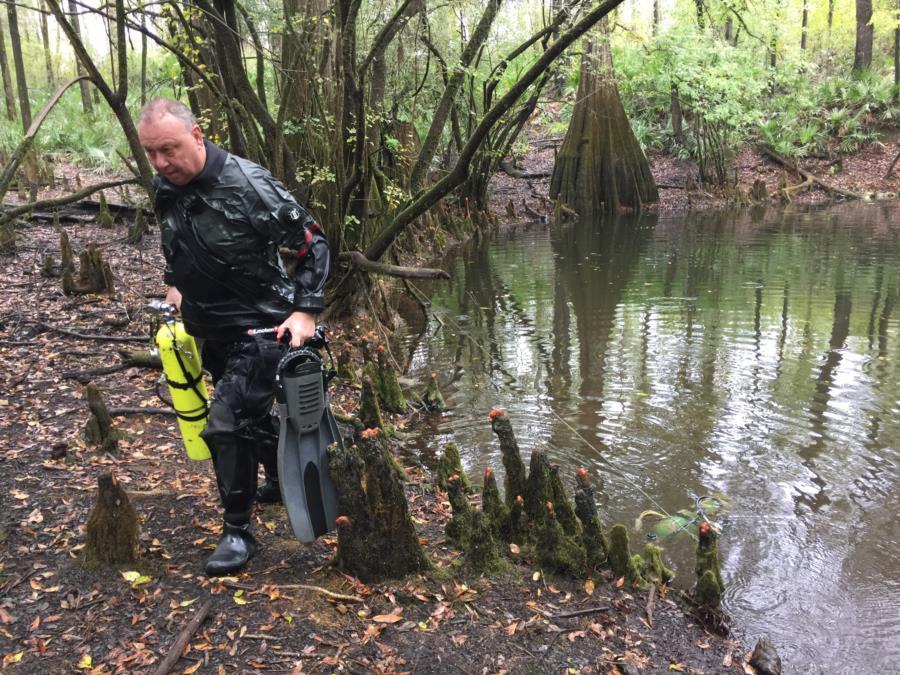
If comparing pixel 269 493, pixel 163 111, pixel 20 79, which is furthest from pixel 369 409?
pixel 20 79

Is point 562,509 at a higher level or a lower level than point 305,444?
lower

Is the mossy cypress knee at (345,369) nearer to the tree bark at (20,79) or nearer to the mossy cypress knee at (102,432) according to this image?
the mossy cypress knee at (102,432)

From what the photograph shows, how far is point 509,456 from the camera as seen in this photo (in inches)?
140

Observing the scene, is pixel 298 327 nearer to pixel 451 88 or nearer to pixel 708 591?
pixel 708 591

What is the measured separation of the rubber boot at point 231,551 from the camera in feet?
9.44

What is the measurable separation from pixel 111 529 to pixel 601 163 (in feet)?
65.3

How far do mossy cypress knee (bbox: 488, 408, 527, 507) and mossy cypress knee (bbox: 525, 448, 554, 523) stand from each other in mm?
99

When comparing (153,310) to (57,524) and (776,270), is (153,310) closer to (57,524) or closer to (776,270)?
(57,524)

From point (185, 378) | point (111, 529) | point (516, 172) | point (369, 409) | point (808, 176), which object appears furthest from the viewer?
point (516, 172)

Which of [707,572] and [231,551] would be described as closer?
[231,551]

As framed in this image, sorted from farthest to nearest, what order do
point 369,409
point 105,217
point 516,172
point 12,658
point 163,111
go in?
point 516,172, point 105,217, point 369,409, point 163,111, point 12,658

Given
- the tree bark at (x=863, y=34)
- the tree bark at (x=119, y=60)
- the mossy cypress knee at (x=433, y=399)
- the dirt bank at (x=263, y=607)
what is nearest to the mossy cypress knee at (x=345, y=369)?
the mossy cypress knee at (x=433, y=399)

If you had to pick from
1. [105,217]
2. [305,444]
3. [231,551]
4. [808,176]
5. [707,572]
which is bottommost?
[707,572]

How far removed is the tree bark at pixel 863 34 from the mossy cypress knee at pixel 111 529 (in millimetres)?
29011
